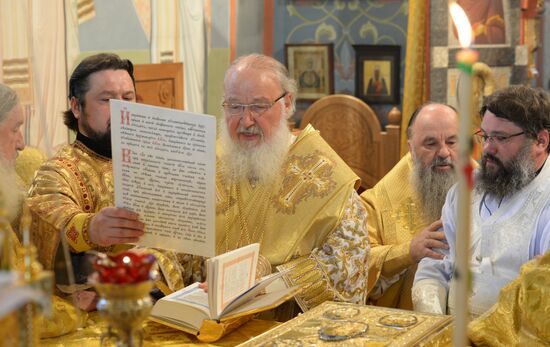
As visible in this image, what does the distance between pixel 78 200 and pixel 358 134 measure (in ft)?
10.9

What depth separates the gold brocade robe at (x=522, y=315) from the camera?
8.09ft

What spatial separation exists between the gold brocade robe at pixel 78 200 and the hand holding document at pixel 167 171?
0.44 metres

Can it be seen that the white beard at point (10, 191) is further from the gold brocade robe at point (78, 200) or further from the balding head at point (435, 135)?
the balding head at point (435, 135)

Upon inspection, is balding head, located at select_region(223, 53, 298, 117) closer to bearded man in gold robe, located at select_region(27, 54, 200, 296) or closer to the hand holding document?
bearded man in gold robe, located at select_region(27, 54, 200, 296)

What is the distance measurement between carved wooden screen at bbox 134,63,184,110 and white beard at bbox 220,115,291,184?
161 cm

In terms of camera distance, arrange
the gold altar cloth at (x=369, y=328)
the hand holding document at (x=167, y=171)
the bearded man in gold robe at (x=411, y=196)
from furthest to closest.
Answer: the bearded man in gold robe at (x=411, y=196), the hand holding document at (x=167, y=171), the gold altar cloth at (x=369, y=328)

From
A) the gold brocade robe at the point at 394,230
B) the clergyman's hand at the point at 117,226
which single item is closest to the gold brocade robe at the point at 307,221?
the gold brocade robe at the point at 394,230

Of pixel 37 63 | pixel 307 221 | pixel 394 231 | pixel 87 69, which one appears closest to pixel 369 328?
pixel 307 221

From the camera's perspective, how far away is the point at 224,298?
268 centimetres

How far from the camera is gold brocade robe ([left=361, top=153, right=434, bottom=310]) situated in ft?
13.5

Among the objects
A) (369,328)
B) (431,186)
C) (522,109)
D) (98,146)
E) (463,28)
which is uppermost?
(463,28)

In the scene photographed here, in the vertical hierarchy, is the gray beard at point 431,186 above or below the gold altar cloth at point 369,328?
above

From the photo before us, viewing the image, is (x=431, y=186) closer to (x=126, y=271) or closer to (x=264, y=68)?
(x=264, y=68)

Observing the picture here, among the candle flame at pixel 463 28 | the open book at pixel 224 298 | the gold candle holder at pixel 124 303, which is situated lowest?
the open book at pixel 224 298
